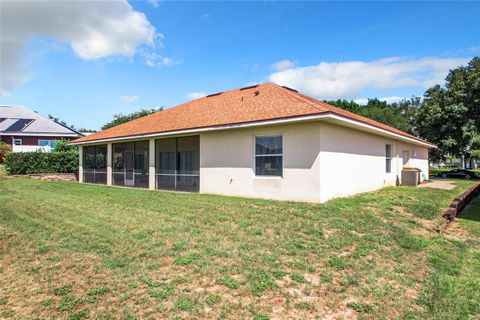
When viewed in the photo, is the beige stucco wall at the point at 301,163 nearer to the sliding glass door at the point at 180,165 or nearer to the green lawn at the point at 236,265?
the sliding glass door at the point at 180,165

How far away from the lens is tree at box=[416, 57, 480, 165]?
28.1m

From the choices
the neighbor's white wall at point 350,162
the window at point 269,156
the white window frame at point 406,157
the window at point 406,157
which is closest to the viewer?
the neighbor's white wall at point 350,162

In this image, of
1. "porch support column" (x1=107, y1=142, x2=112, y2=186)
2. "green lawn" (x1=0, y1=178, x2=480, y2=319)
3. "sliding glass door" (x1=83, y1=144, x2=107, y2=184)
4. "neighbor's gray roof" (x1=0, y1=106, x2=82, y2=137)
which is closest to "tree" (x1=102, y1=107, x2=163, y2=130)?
"neighbor's gray roof" (x1=0, y1=106, x2=82, y2=137)

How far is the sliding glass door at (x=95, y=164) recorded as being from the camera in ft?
64.5

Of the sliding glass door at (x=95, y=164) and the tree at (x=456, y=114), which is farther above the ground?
the tree at (x=456, y=114)

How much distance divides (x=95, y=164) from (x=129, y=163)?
338 cm

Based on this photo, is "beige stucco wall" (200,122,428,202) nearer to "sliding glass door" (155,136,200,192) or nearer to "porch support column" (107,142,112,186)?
"sliding glass door" (155,136,200,192)

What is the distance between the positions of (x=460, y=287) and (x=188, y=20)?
13.4m

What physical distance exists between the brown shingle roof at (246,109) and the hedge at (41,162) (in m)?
7.92

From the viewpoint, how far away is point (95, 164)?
21.1 m

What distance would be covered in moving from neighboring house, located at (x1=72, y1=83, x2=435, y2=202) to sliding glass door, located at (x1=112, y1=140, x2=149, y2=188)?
0.40 ft

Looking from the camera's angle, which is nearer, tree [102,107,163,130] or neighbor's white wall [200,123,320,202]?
neighbor's white wall [200,123,320,202]

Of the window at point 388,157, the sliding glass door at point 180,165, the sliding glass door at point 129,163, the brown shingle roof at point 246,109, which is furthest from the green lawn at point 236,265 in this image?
the sliding glass door at point 129,163

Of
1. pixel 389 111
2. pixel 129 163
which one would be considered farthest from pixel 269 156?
pixel 389 111
